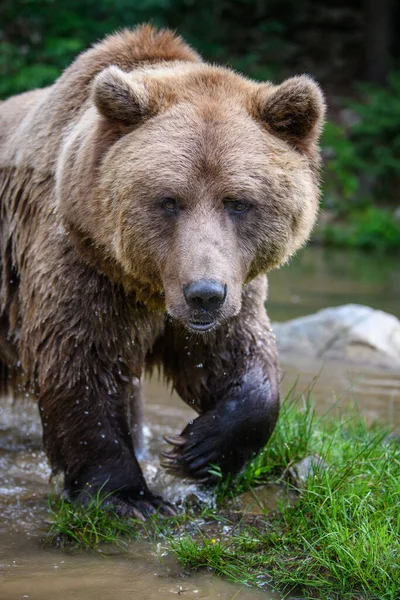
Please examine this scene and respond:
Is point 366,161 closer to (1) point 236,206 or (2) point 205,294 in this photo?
(1) point 236,206

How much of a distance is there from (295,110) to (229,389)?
4.50 feet

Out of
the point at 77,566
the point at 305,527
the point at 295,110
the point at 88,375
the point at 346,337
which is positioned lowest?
the point at 77,566

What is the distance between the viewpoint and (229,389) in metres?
4.48

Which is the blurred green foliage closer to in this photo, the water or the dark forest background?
the dark forest background

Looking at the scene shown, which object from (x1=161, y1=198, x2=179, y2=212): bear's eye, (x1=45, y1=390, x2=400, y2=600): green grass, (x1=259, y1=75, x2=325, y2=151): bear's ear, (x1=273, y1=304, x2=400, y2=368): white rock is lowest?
(x1=45, y1=390, x2=400, y2=600): green grass

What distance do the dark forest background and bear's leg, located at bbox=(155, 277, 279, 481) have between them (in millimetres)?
11701

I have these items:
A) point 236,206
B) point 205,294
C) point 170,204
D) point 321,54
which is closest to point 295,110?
point 236,206

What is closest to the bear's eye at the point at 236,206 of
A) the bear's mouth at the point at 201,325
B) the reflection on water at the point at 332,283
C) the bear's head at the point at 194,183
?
Answer: the bear's head at the point at 194,183

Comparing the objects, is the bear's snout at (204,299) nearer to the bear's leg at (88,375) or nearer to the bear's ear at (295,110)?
the bear's leg at (88,375)

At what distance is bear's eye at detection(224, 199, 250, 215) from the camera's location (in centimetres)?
371

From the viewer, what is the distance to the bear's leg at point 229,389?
440cm

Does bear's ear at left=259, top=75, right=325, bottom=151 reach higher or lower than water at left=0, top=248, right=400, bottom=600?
higher

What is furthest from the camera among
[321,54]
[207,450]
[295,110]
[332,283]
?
[321,54]

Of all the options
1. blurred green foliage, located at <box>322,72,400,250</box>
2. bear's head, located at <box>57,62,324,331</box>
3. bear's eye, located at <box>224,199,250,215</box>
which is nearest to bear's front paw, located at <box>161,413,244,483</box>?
bear's head, located at <box>57,62,324,331</box>
